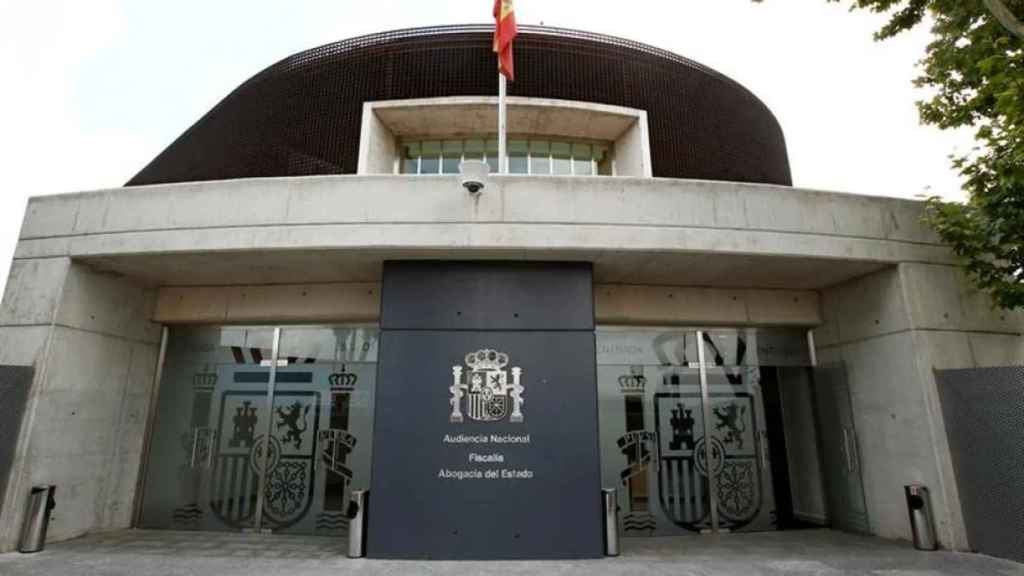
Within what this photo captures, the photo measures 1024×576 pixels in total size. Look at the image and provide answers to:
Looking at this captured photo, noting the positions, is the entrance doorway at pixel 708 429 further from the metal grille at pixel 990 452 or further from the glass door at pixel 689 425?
the metal grille at pixel 990 452

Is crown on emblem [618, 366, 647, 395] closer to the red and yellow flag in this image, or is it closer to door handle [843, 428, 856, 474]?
door handle [843, 428, 856, 474]

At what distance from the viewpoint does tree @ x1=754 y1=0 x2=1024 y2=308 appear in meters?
7.14

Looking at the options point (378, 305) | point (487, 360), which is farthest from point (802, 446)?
point (378, 305)

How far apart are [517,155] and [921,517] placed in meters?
11.6

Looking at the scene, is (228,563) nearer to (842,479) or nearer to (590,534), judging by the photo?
(590,534)

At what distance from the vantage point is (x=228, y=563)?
6539 mm

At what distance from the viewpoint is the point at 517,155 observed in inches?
557

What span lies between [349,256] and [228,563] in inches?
177

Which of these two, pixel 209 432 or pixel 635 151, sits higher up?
pixel 635 151

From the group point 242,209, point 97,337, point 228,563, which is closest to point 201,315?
point 97,337

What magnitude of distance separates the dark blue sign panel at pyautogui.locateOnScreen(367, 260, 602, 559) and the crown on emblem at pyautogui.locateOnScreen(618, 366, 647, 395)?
2.09 meters

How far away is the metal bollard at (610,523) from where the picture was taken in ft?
22.7

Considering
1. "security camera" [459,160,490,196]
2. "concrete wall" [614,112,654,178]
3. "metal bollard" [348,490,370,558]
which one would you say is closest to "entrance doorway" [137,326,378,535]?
"metal bollard" [348,490,370,558]

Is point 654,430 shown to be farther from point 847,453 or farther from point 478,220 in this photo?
point 478,220
